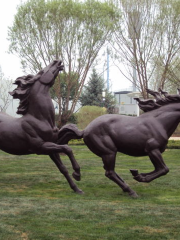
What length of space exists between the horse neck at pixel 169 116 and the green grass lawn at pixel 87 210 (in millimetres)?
1185

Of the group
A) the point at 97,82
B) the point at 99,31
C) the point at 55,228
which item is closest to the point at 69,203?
the point at 55,228

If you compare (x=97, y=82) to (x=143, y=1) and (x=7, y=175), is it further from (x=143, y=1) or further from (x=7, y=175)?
(x=7, y=175)

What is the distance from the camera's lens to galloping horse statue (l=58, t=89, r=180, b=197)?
714cm

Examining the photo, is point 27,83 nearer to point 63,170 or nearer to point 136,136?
point 63,170

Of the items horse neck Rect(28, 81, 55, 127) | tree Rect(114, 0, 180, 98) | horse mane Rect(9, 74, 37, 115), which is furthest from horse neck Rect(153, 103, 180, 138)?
tree Rect(114, 0, 180, 98)

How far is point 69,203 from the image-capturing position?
6.53 meters

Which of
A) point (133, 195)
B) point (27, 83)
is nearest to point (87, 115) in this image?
point (27, 83)

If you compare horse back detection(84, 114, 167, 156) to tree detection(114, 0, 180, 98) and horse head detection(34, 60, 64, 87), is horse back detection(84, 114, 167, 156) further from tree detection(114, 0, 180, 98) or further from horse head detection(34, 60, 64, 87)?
tree detection(114, 0, 180, 98)

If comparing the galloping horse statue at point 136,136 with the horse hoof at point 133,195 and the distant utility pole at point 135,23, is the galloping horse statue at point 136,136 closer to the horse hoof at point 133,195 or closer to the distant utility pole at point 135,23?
the horse hoof at point 133,195

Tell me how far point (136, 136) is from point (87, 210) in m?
1.76

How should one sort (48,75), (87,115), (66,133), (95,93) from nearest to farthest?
(48,75) < (66,133) < (87,115) < (95,93)

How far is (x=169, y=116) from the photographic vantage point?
734 cm

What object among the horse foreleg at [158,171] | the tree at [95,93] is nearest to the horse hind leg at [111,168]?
the horse foreleg at [158,171]

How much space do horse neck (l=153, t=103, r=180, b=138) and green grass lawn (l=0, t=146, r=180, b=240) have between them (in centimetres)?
118
